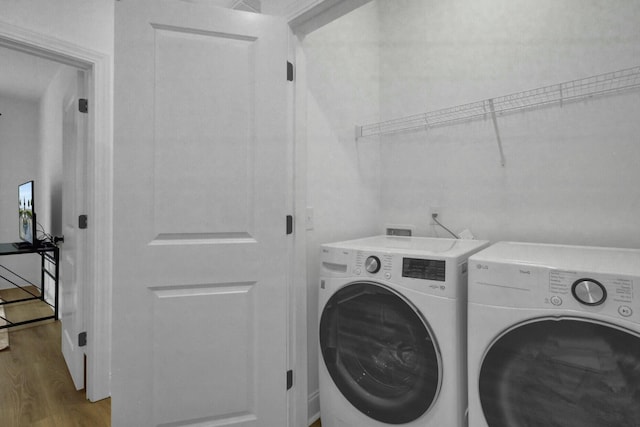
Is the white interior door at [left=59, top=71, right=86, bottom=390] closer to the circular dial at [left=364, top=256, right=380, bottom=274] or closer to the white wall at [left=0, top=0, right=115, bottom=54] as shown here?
the white wall at [left=0, top=0, right=115, bottom=54]

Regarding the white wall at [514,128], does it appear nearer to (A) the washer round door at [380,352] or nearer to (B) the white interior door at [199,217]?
(A) the washer round door at [380,352]

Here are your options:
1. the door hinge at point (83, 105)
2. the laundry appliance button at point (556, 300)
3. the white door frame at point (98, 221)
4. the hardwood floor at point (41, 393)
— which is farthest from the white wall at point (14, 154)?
the laundry appliance button at point (556, 300)

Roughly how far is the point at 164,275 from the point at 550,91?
197 centimetres

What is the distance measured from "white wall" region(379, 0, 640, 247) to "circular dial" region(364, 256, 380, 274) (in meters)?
0.78

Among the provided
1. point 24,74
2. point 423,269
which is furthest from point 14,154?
point 423,269

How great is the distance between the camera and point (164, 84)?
1.31 meters

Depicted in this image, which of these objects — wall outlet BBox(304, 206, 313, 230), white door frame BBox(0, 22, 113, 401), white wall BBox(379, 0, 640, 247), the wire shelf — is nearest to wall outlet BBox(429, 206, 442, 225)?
white wall BBox(379, 0, 640, 247)

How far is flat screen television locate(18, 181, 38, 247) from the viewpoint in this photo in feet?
9.34

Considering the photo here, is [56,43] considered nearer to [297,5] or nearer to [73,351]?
[297,5]

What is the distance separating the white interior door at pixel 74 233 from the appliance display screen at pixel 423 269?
1.78 metres

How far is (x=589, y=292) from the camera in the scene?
0.91 m

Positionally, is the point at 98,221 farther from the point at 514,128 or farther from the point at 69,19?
the point at 514,128

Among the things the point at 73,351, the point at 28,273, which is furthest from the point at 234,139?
the point at 28,273

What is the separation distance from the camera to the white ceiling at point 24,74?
116 inches
